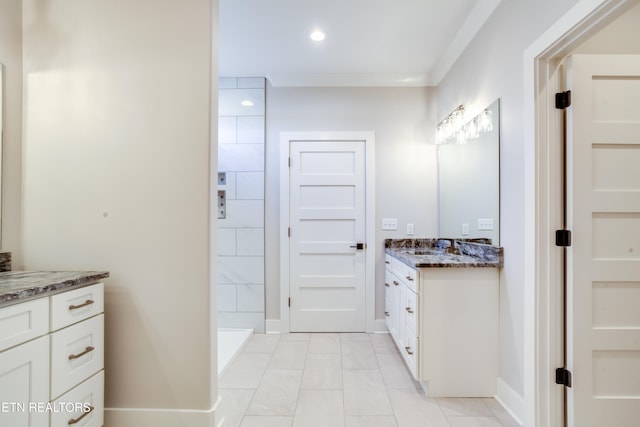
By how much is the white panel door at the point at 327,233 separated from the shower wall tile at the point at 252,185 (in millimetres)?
330

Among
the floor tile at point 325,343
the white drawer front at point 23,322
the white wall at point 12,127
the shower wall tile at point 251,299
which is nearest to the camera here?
the white drawer front at point 23,322

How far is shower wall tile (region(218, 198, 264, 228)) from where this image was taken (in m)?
3.33

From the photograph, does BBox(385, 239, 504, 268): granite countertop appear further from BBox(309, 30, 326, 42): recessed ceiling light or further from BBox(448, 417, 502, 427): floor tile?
BBox(309, 30, 326, 42): recessed ceiling light

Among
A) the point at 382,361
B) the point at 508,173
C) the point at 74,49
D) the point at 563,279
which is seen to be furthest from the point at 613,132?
the point at 74,49

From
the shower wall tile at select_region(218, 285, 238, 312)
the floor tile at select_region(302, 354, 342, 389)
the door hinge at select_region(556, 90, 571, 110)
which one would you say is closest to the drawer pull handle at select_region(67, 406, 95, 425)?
the floor tile at select_region(302, 354, 342, 389)

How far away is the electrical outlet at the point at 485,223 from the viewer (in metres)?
2.18

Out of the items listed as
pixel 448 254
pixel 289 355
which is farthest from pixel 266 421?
pixel 448 254

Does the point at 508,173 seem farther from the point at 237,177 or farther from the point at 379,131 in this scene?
the point at 237,177

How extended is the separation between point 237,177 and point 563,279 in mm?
2896

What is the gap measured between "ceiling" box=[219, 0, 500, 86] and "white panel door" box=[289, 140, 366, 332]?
763 millimetres

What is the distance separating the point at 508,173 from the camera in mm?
1970

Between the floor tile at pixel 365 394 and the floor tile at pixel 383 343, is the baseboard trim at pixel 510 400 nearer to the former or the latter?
the floor tile at pixel 365 394

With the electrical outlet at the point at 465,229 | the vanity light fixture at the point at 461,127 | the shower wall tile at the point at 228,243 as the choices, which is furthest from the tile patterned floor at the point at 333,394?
the vanity light fixture at the point at 461,127

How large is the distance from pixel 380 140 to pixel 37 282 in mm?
2990
